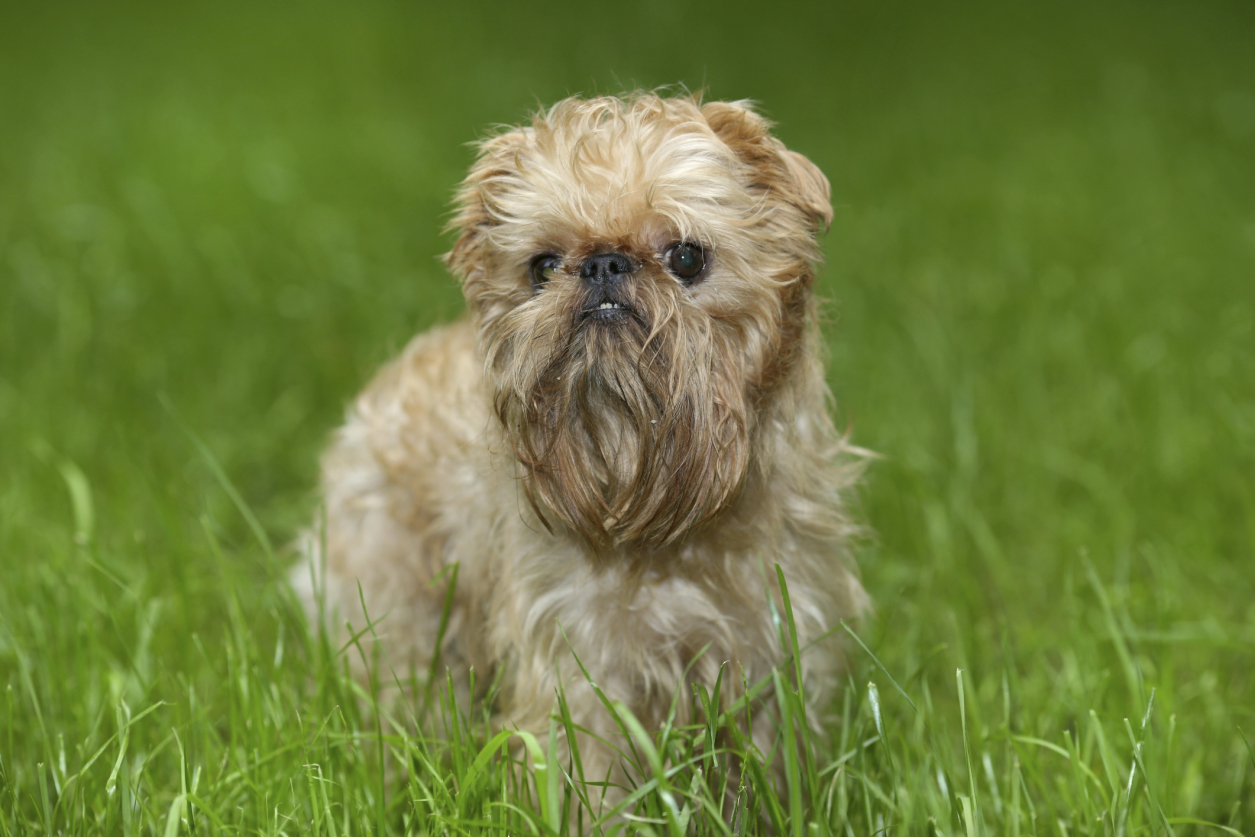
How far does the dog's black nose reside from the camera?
7.60ft

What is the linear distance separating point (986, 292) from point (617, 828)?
14.0 ft

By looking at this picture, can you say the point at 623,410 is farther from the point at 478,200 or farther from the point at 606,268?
the point at 478,200

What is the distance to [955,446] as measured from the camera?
4520mm

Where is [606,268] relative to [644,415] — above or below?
above

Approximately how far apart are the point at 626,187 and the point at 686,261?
0.21 meters

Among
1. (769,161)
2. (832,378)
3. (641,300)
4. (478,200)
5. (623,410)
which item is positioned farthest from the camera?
(832,378)

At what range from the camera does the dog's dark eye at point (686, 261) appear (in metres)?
2.37

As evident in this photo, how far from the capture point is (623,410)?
2.42m

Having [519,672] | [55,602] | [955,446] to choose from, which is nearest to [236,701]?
[519,672]


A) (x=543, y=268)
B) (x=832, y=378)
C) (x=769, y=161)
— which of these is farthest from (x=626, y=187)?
(x=832, y=378)

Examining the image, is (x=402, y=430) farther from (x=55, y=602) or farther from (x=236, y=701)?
(x=55, y=602)

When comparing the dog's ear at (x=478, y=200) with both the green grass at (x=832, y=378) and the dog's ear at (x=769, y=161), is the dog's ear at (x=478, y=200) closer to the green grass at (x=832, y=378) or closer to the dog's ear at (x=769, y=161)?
the dog's ear at (x=769, y=161)

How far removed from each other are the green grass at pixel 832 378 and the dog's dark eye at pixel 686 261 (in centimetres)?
87

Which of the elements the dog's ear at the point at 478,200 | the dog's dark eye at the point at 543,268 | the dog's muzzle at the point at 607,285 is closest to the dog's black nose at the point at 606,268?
the dog's muzzle at the point at 607,285
